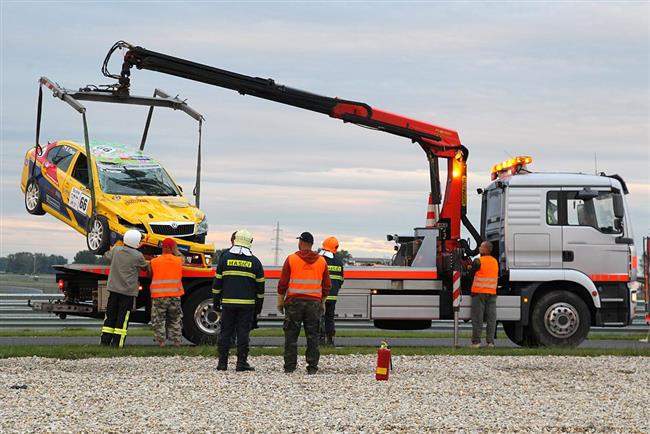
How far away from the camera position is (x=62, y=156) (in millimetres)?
20375

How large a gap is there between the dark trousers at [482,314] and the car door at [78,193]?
6.89 m

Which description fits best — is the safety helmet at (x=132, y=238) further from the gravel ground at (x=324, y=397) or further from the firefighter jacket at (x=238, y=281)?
the firefighter jacket at (x=238, y=281)

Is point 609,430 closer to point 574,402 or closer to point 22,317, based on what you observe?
point 574,402

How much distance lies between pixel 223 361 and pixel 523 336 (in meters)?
7.81

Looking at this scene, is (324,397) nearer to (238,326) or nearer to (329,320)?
(238,326)

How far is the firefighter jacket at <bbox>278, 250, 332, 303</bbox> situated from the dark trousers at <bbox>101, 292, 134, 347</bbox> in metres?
4.10

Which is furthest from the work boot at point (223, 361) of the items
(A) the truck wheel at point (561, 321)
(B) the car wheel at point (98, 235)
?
(A) the truck wheel at point (561, 321)

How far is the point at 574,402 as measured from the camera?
40.4 ft

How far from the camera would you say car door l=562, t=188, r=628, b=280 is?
65.7 ft

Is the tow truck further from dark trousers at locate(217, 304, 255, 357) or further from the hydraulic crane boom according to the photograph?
dark trousers at locate(217, 304, 255, 357)

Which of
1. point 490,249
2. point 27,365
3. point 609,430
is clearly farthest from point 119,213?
point 609,430

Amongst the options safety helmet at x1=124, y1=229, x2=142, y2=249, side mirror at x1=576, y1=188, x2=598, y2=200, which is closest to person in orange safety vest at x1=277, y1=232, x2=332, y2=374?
safety helmet at x1=124, y1=229, x2=142, y2=249

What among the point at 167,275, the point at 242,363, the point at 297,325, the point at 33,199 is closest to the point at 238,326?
the point at 242,363

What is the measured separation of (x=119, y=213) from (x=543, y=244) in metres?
7.42
